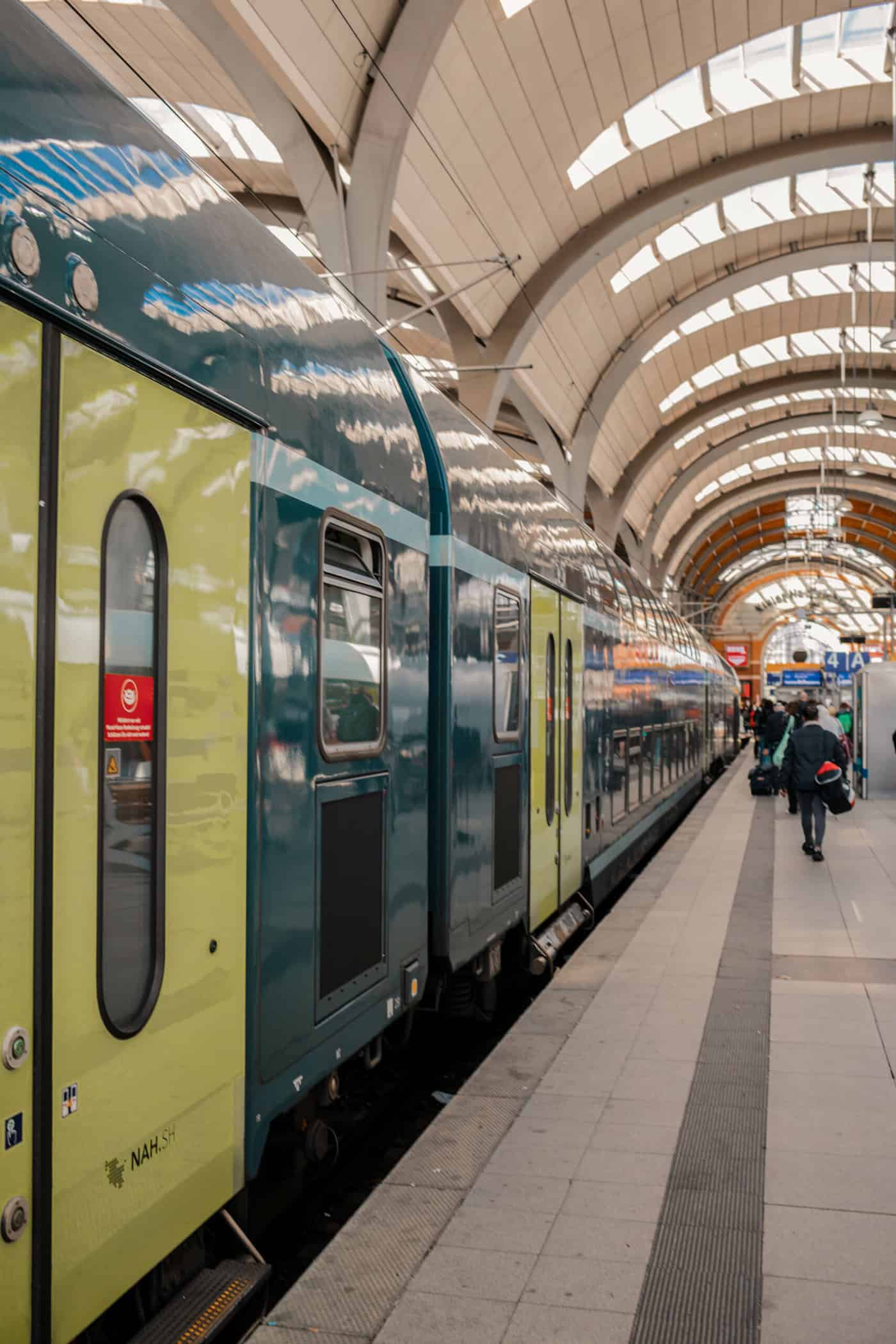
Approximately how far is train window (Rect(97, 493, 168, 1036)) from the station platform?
4.22 ft

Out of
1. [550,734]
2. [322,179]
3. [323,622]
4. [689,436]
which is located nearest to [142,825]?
[323,622]

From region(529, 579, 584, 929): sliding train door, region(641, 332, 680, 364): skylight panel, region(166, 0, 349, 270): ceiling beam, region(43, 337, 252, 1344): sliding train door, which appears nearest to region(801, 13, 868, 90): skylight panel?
region(166, 0, 349, 270): ceiling beam

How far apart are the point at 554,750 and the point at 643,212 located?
61.0 feet

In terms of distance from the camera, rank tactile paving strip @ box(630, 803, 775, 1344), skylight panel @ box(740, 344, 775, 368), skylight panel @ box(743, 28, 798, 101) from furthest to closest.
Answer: skylight panel @ box(740, 344, 775, 368), skylight panel @ box(743, 28, 798, 101), tactile paving strip @ box(630, 803, 775, 1344)

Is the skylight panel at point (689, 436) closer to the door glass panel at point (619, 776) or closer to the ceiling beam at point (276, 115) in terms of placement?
the ceiling beam at point (276, 115)

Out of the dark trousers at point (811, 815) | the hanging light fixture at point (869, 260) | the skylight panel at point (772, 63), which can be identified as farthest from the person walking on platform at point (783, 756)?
the skylight panel at point (772, 63)

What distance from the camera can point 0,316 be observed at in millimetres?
2270

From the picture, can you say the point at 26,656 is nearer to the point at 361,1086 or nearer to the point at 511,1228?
the point at 511,1228

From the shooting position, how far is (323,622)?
3.89 meters

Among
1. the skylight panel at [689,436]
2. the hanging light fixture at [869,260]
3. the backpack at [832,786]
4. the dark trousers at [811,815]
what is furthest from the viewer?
the skylight panel at [689,436]

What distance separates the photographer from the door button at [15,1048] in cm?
224

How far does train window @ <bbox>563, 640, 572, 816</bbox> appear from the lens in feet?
27.5

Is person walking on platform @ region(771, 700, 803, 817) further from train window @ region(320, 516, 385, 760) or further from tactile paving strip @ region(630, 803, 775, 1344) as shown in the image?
train window @ region(320, 516, 385, 760)

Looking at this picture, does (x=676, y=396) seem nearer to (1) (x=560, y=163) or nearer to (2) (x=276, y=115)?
(1) (x=560, y=163)
